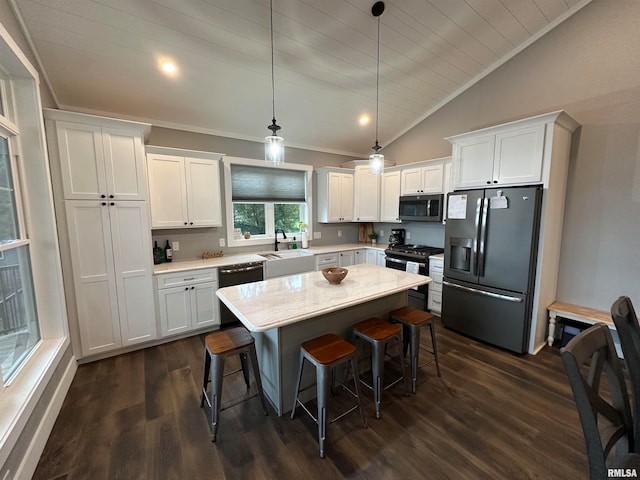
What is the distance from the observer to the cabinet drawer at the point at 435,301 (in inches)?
143

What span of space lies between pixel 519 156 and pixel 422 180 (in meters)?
1.40

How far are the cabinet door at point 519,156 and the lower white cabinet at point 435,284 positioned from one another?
3.94ft

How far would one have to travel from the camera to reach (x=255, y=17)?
89.1 inches

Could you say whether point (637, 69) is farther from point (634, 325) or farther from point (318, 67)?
point (318, 67)

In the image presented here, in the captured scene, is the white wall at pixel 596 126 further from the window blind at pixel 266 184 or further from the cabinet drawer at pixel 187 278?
the cabinet drawer at pixel 187 278

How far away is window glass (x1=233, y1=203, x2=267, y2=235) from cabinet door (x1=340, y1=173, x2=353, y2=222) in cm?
138

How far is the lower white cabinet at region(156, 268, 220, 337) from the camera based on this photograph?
3.00m

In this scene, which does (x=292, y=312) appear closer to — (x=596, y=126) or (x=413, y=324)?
(x=413, y=324)

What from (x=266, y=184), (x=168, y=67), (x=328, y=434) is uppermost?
(x=168, y=67)

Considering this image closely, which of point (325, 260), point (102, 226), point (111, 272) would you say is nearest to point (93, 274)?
point (111, 272)

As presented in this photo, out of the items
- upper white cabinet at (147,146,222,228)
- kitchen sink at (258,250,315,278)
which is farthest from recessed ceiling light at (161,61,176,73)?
kitchen sink at (258,250,315,278)

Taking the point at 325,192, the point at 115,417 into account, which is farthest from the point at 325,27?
the point at 115,417

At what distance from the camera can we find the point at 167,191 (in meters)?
3.17

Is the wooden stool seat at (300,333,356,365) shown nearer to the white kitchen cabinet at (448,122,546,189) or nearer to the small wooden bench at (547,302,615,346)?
the white kitchen cabinet at (448,122,546,189)
